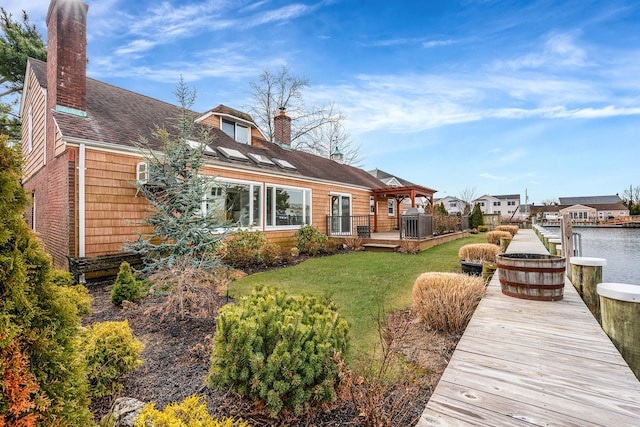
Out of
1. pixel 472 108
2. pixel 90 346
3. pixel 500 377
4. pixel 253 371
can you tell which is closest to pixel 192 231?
pixel 90 346

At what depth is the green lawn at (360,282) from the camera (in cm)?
390

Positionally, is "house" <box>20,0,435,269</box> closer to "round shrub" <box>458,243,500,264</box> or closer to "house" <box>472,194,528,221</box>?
"round shrub" <box>458,243,500,264</box>

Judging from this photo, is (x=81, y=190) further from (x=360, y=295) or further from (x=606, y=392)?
(x=606, y=392)

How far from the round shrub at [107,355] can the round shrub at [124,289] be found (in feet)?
6.67

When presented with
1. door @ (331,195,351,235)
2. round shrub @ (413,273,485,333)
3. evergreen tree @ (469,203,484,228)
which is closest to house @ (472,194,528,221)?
evergreen tree @ (469,203,484,228)

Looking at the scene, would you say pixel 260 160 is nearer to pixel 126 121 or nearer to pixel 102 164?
pixel 126 121

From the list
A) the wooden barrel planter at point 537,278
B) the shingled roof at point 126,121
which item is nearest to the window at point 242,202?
the shingled roof at point 126,121

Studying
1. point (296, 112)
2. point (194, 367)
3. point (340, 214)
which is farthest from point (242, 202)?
point (296, 112)

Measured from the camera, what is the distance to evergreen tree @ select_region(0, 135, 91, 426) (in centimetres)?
108

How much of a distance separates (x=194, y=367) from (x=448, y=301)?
285cm

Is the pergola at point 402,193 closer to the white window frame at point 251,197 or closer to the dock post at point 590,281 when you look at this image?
the white window frame at point 251,197

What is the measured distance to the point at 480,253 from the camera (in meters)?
7.03

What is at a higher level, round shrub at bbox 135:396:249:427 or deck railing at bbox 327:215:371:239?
deck railing at bbox 327:215:371:239

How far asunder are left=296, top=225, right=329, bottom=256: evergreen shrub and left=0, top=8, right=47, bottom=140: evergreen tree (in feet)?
47.3
